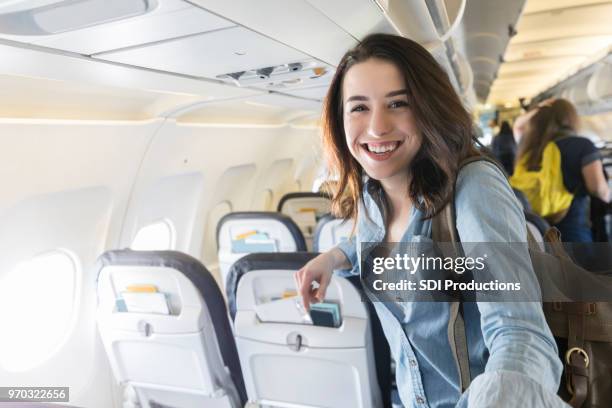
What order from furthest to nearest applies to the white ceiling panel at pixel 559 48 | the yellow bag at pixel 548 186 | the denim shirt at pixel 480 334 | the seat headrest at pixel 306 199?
1. the white ceiling panel at pixel 559 48
2. the seat headrest at pixel 306 199
3. the yellow bag at pixel 548 186
4. the denim shirt at pixel 480 334

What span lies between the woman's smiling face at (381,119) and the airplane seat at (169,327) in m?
1.03

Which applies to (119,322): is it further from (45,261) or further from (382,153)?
(382,153)

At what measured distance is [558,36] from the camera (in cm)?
476

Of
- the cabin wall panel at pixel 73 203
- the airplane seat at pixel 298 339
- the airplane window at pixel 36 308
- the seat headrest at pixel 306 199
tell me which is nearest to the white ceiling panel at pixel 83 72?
the cabin wall panel at pixel 73 203

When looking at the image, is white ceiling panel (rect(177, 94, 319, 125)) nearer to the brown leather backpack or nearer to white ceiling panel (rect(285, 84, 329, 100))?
white ceiling panel (rect(285, 84, 329, 100))

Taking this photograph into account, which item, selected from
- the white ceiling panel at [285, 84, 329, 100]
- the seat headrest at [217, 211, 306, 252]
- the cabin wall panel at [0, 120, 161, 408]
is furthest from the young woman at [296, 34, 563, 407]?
the seat headrest at [217, 211, 306, 252]

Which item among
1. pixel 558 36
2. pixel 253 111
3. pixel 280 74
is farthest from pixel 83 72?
pixel 558 36

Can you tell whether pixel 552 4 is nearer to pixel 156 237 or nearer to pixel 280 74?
pixel 280 74

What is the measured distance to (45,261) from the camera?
258cm

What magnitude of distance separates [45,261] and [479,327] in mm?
2476

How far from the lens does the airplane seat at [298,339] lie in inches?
66.8

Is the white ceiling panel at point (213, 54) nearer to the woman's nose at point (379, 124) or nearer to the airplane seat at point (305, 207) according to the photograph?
the woman's nose at point (379, 124)

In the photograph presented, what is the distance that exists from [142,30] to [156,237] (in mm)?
2960

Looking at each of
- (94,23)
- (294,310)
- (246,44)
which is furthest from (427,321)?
(94,23)
